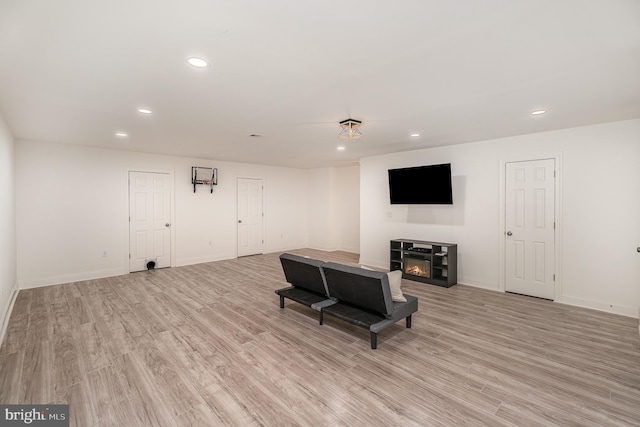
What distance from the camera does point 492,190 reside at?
504 centimetres

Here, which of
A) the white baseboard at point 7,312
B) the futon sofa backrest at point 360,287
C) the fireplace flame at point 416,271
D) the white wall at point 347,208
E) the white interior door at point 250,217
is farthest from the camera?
the white wall at point 347,208

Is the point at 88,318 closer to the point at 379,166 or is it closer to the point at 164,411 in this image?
the point at 164,411

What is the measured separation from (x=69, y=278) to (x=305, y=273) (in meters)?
4.91

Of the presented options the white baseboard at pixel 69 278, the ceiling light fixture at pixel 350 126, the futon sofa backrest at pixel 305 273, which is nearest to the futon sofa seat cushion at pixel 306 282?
the futon sofa backrest at pixel 305 273

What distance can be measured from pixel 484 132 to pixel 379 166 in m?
2.42

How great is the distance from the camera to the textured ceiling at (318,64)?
168 cm

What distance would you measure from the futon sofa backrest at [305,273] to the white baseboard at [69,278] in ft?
13.9

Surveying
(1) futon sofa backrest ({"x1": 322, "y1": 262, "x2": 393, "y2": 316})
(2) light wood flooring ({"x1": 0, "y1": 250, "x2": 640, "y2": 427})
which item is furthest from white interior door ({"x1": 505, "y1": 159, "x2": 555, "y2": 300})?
(1) futon sofa backrest ({"x1": 322, "y1": 262, "x2": 393, "y2": 316})

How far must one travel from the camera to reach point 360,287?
318 cm

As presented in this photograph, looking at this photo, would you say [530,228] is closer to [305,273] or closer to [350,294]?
[350,294]

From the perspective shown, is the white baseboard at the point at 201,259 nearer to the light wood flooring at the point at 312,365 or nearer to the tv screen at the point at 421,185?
the light wood flooring at the point at 312,365

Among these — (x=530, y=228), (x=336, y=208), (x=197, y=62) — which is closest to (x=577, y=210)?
(x=530, y=228)

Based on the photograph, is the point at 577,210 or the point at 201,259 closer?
the point at 577,210

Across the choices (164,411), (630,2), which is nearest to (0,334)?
(164,411)
